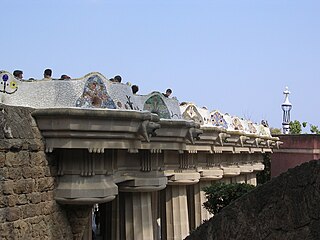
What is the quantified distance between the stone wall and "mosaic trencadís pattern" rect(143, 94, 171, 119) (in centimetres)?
368

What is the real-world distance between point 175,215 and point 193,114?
355 cm

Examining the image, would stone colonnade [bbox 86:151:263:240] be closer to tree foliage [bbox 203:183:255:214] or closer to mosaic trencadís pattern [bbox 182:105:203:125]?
mosaic trencadís pattern [bbox 182:105:203:125]

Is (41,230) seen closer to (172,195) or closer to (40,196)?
(40,196)

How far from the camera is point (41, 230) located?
8.52 metres

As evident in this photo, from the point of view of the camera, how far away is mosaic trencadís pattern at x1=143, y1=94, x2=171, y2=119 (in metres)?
12.2

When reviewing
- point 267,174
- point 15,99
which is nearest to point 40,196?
point 15,99

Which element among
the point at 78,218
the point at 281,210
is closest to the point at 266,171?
the point at 78,218

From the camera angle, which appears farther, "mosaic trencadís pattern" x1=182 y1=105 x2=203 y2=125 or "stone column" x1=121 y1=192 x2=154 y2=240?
"mosaic trencadís pattern" x1=182 y1=105 x2=203 y2=125

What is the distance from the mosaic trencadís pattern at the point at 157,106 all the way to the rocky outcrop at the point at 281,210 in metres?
7.47

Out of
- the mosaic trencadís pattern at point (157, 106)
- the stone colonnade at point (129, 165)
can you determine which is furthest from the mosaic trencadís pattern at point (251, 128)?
the mosaic trencadís pattern at point (157, 106)

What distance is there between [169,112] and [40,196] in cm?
507

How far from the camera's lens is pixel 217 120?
2077 cm

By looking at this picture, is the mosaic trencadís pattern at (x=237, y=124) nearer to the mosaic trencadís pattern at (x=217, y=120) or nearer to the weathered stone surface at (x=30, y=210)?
the mosaic trencadís pattern at (x=217, y=120)

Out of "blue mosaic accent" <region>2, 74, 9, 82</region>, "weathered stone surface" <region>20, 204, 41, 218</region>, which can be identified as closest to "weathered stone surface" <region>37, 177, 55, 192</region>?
"weathered stone surface" <region>20, 204, 41, 218</region>
